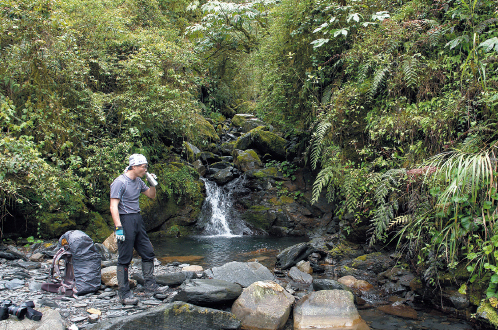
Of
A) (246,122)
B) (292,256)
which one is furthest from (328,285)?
(246,122)

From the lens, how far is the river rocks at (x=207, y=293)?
4.48 meters

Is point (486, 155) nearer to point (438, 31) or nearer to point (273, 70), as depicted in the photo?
point (438, 31)

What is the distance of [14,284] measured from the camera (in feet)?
15.3

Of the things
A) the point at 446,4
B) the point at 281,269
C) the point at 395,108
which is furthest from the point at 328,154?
the point at 446,4

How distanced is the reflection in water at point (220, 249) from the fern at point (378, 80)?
440 cm

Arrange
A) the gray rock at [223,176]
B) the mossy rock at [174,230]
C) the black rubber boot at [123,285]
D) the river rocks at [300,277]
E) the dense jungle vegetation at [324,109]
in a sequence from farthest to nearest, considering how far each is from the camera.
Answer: the gray rock at [223,176]
the mossy rock at [174,230]
the river rocks at [300,277]
the dense jungle vegetation at [324,109]
the black rubber boot at [123,285]

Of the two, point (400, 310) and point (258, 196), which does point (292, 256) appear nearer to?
point (400, 310)

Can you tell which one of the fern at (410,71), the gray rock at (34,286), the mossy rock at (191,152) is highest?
the fern at (410,71)

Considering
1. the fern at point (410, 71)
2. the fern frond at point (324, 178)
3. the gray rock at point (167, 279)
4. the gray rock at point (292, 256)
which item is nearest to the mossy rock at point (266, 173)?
the fern frond at point (324, 178)

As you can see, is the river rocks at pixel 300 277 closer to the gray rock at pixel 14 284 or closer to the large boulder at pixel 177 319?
the large boulder at pixel 177 319

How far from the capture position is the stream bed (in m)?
4.32

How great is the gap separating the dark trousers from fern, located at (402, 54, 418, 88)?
18.3 feet

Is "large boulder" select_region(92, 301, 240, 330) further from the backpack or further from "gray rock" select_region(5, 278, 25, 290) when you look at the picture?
"gray rock" select_region(5, 278, 25, 290)

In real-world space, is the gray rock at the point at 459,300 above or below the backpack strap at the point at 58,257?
below
